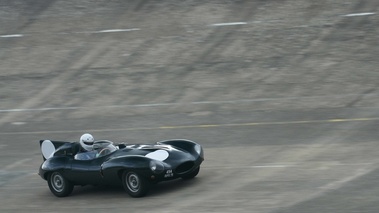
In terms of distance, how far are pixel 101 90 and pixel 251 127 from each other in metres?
6.85

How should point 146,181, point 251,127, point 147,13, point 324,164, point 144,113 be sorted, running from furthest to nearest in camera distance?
1. point 147,13
2. point 144,113
3. point 251,127
4. point 324,164
5. point 146,181

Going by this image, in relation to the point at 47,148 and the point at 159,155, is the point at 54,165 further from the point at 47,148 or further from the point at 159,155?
the point at 159,155

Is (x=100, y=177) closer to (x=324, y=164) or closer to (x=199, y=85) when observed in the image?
(x=324, y=164)

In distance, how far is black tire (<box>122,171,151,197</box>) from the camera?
12.8 metres

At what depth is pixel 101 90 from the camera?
23.7 m

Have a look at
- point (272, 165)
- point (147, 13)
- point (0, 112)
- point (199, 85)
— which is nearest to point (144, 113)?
point (199, 85)

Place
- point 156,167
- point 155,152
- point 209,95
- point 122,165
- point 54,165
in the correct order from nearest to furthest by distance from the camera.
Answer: point 156,167
point 122,165
point 155,152
point 54,165
point 209,95

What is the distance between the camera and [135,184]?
12938 millimetres

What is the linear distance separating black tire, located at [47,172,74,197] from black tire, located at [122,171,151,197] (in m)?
1.36

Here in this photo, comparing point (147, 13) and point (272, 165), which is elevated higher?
point (147, 13)

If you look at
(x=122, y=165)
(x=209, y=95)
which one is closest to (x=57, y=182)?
(x=122, y=165)

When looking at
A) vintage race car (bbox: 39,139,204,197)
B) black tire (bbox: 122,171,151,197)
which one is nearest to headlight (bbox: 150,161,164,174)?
vintage race car (bbox: 39,139,204,197)

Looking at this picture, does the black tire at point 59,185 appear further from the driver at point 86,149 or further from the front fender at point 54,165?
the driver at point 86,149

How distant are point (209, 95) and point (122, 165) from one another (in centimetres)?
943
